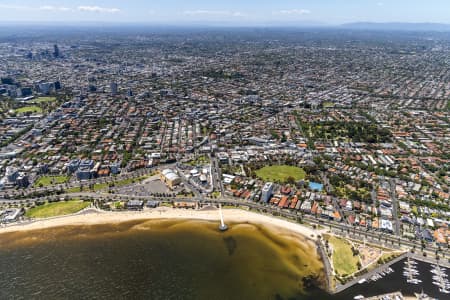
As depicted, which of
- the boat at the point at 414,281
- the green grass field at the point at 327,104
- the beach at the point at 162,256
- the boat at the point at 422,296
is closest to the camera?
the boat at the point at 422,296

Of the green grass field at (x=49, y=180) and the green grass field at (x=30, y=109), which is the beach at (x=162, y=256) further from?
the green grass field at (x=30, y=109)

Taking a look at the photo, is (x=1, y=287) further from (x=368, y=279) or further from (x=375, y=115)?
(x=375, y=115)

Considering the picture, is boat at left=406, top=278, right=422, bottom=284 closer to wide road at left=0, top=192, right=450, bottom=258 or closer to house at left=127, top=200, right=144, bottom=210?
wide road at left=0, top=192, right=450, bottom=258

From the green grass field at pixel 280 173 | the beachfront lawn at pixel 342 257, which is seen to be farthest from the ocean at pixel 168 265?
the green grass field at pixel 280 173

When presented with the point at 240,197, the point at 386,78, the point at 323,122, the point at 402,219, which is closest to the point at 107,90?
the point at 323,122

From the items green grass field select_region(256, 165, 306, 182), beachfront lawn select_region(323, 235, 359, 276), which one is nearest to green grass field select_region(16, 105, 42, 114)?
green grass field select_region(256, 165, 306, 182)

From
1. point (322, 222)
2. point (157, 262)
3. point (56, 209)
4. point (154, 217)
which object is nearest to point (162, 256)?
point (157, 262)
